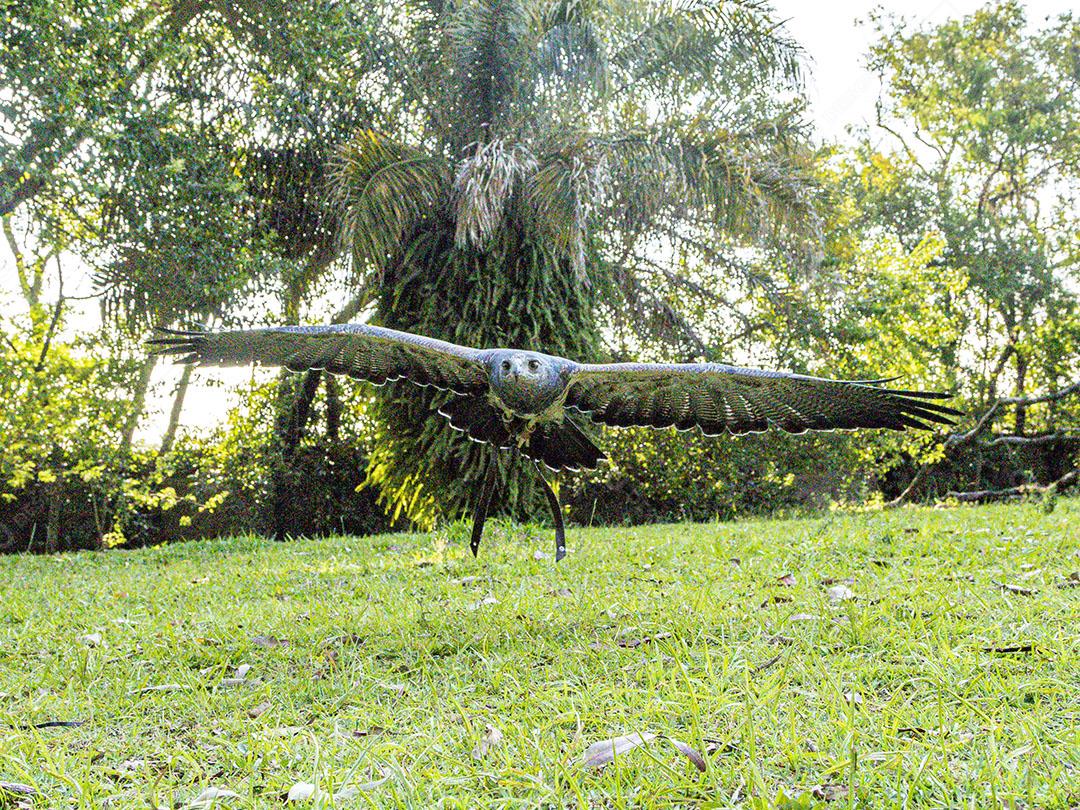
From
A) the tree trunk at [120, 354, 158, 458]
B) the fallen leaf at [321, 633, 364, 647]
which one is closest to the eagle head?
the fallen leaf at [321, 633, 364, 647]

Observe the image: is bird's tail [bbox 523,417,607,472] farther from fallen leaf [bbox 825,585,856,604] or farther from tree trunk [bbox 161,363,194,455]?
tree trunk [bbox 161,363,194,455]

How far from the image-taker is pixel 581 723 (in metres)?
2.24

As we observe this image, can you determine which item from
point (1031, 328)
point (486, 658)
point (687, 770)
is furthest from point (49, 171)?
point (1031, 328)

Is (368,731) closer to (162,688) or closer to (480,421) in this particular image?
(162,688)

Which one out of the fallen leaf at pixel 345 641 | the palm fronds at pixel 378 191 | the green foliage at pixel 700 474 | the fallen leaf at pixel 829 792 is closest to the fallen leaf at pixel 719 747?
the fallen leaf at pixel 829 792

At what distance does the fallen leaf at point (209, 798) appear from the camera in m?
1.88

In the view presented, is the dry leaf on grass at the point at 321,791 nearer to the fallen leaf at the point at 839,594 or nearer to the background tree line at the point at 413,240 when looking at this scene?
the fallen leaf at the point at 839,594

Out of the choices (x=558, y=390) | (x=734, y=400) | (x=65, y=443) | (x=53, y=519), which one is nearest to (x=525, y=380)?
(x=558, y=390)

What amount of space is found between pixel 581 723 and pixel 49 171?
5567 mm

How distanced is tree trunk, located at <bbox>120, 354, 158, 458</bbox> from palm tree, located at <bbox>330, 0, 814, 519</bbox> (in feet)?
8.39

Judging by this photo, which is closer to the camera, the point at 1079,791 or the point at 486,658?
the point at 1079,791

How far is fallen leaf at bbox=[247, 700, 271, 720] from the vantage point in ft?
8.25

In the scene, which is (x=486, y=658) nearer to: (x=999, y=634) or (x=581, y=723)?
(x=581, y=723)

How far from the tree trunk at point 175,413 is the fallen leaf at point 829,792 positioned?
9922 mm
